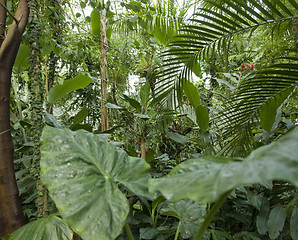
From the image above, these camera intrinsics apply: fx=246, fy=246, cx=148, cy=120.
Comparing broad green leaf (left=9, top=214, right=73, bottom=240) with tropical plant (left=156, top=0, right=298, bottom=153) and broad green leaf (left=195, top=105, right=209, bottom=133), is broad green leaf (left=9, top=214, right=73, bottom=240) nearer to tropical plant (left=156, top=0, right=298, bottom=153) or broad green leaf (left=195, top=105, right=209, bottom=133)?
broad green leaf (left=195, top=105, right=209, bottom=133)

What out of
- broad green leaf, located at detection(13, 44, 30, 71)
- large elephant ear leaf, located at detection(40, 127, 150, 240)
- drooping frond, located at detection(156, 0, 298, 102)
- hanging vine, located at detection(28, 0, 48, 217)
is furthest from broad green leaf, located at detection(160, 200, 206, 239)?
broad green leaf, located at detection(13, 44, 30, 71)

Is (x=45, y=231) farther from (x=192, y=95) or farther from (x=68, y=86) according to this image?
(x=192, y=95)

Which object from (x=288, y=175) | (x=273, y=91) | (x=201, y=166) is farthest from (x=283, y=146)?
(x=273, y=91)

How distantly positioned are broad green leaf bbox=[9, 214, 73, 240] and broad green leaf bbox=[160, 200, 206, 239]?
1.23 feet

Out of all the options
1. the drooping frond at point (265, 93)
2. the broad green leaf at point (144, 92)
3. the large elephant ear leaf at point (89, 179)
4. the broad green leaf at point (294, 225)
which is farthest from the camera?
→ the broad green leaf at point (144, 92)

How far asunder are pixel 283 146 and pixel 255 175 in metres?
0.07

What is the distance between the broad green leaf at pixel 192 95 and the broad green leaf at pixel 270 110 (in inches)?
14.4

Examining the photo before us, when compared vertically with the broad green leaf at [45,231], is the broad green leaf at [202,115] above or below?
above

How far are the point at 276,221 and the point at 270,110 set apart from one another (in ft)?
1.84

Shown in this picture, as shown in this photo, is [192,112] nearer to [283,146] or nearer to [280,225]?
[280,225]

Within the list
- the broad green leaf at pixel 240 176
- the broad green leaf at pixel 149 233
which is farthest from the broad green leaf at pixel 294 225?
the broad green leaf at pixel 240 176

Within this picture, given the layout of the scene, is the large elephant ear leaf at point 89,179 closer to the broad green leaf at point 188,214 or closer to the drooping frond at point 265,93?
the broad green leaf at point 188,214

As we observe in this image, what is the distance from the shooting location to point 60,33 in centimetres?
166

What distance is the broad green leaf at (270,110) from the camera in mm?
1286
